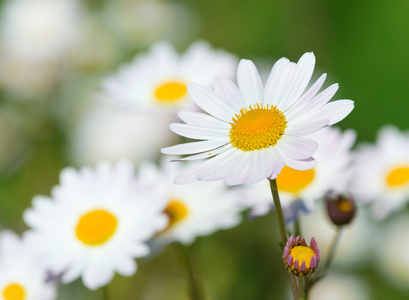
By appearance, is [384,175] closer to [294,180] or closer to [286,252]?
[294,180]

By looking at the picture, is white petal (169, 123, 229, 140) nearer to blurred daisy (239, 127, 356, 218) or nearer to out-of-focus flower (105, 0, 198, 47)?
blurred daisy (239, 127, 356, 218)

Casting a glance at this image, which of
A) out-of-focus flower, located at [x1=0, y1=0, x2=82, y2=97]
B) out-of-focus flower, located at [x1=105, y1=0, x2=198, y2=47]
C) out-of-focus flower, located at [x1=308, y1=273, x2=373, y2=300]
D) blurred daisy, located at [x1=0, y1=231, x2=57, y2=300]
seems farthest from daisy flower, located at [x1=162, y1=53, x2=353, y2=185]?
out-of-focus flower, located at [x1=105, y1=0, x2=198, y2=47]

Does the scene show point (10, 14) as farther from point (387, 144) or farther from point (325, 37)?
point (387, 144)

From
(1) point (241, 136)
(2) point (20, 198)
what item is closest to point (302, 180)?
(1) point (241, 136)

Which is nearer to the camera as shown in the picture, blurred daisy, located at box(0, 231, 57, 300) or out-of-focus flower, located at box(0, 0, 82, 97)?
blurred daisy, located at box(0, 231, 57, 300)

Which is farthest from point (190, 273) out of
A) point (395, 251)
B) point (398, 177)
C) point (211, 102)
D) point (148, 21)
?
point (148, 21)

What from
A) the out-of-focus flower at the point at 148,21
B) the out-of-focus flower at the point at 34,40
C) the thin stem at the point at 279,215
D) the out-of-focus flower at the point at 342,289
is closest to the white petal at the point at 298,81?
the thin stem at the point at 279,215
